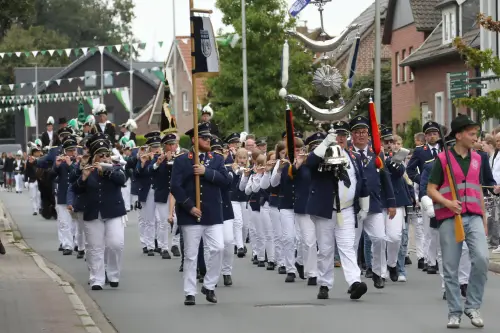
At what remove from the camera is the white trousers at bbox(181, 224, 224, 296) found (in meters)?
14.7

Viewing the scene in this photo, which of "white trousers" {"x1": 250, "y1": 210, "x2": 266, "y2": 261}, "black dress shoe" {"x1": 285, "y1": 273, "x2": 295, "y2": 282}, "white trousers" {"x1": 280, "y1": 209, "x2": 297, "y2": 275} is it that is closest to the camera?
"black dress shoe" {"x1": 285, "y1": 273, "x2": 295, "y2": 282}

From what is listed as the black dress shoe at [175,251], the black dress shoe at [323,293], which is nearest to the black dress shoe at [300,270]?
the black dress shoe at [323,293]

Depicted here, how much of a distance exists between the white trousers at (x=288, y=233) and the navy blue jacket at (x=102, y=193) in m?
2.49

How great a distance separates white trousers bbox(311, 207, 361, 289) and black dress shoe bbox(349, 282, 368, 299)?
6cm

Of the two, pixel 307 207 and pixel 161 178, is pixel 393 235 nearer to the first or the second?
pixel 307 207

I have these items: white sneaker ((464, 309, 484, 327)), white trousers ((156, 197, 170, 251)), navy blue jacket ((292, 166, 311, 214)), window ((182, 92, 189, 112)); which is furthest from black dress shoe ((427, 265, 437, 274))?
window ((182, 92, 189, 112))

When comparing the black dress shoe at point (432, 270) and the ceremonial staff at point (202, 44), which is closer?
the ceremonial staff at point (202, 44)

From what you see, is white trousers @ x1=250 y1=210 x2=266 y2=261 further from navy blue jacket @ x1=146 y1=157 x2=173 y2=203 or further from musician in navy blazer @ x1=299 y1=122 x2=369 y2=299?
musician in navy blazer @ x1=299 y1=122 x2=369 y2=299

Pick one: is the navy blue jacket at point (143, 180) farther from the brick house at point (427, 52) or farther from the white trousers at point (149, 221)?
the brick house at point (427, 52)

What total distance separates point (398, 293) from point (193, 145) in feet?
9.87

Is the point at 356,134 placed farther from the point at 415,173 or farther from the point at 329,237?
the point at 415,173

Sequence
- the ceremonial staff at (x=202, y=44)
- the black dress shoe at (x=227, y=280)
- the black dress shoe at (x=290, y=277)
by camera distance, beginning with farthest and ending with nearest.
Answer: the black dress shoe at (x=290, y=277)
the black dress shoe at (x=227, y=280)
the ceremonial staff at (x=202, y=44)

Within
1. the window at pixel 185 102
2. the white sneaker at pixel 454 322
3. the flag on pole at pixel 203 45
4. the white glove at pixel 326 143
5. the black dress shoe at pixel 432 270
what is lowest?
the black dress shoe at pixel 432 270

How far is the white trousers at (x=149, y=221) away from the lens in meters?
23.4
